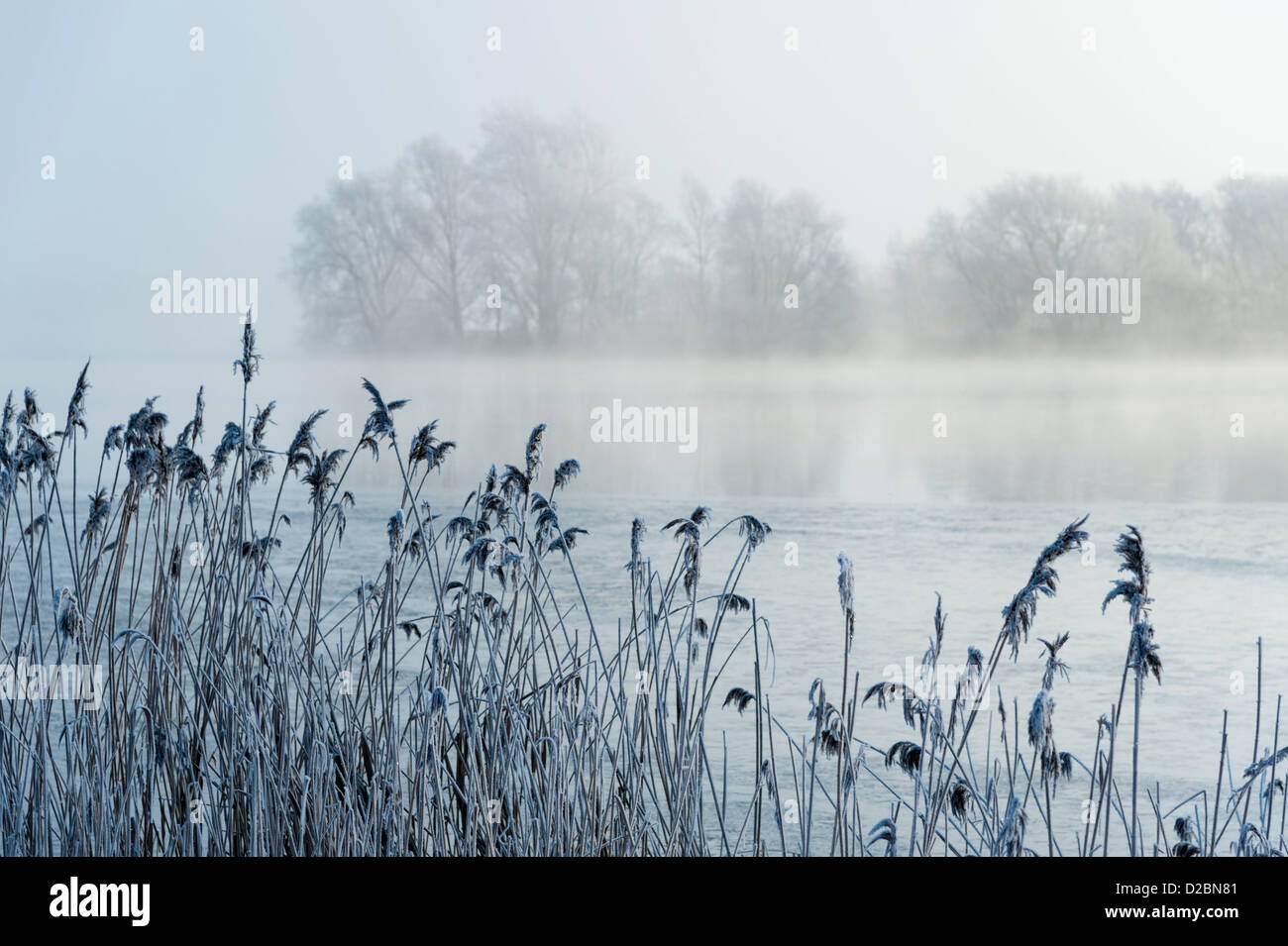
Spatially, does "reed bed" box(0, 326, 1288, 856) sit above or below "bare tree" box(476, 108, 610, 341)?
below

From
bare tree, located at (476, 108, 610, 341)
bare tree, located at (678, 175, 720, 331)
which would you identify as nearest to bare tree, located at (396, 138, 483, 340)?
bare tree, located at (476, 108, 610, 341)

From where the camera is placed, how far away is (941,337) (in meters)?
8.08

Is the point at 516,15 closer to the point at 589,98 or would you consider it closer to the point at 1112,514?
the point at 589,98

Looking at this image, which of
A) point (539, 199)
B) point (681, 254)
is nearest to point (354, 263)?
point (539, 199)

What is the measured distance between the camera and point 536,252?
6902 millimetres

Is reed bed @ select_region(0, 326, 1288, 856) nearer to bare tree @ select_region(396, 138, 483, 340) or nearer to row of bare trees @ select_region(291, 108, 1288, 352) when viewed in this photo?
row of bare trees @ select_region(291, 108, 1288, 352)

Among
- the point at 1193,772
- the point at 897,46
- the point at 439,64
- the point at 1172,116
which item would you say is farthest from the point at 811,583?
the point at 1172,116

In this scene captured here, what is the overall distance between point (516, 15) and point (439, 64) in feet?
1.51

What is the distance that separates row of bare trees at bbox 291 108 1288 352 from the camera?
6.68m

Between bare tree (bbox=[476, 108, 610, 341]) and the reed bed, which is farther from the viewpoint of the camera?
bare tree (bbox=[476, 108, 610, 341])

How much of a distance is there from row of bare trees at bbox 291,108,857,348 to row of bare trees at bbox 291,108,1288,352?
0.01 m

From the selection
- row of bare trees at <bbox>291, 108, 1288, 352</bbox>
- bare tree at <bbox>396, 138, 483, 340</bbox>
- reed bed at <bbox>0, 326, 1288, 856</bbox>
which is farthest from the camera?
bare tree at <bbox>396, 138, 483, 340</bbox>

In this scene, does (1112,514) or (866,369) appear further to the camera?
(866,369)

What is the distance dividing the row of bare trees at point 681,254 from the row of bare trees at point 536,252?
1 cm
